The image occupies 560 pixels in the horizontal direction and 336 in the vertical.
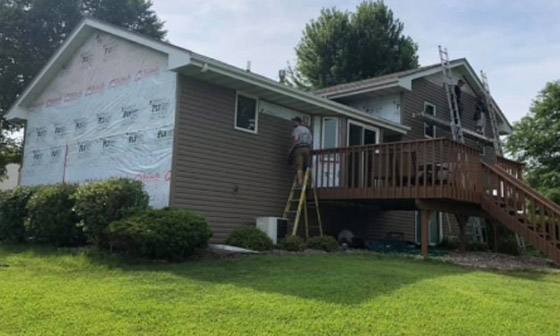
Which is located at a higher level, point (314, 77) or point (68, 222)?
point (314, 77)

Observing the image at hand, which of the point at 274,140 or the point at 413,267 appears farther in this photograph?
the point at 274,140

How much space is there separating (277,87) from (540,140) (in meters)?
25.6

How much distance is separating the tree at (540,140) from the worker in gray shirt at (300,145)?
2211 cm

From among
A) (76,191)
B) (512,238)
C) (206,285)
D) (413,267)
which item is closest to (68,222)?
(76,191)

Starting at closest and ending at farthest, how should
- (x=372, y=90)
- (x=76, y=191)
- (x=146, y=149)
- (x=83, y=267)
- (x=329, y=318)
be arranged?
(x=329, y=318)
(x=83, y=267)
(x=76, y=191)
(x=146, y=149)
(x=372, y=90)

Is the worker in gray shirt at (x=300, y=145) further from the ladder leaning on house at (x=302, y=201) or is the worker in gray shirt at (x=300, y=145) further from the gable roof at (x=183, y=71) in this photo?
the gable roof at (x=183, y=71)

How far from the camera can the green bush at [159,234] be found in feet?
30.1

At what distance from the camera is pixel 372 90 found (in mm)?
17797

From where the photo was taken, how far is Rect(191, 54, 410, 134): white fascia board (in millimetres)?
11337

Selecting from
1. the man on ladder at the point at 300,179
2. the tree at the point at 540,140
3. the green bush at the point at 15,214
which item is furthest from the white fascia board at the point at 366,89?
the tree at the point at 540,140

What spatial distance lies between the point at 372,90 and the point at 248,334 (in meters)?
13.7

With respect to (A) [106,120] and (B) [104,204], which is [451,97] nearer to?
(A) [106,120]

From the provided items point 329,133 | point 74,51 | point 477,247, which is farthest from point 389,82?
point 74,51

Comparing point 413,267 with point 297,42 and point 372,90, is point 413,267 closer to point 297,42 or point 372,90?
point 372,90
